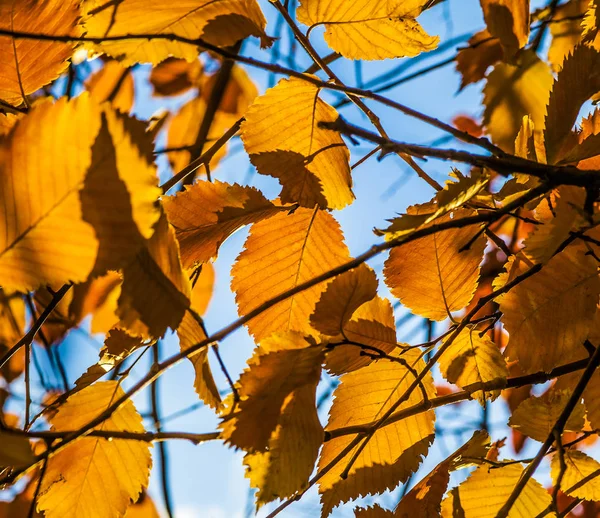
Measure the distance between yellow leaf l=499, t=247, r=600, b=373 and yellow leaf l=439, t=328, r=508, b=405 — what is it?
0.04 m

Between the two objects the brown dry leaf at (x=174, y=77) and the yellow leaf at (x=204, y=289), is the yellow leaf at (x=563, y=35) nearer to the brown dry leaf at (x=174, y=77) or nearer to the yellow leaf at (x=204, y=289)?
the yellow leaf at (x=204, y=289)

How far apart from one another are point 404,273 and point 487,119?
1.71ft

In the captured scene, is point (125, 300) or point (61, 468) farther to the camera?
point (61, 468)

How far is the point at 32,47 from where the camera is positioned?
1.64ft

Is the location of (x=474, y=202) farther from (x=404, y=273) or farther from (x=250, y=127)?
(x=250, y=127)

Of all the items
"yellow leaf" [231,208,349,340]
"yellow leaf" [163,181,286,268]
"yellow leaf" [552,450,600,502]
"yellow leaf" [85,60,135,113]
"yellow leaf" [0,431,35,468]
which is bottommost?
"yellow leaf" [552,450,600,502]

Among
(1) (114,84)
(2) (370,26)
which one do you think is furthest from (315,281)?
(1) (114,84)

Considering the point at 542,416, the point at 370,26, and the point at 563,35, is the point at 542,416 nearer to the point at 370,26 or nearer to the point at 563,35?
the point at 370,26

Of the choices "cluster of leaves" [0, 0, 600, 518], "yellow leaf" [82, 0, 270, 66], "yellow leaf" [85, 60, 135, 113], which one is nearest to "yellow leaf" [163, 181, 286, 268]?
"cluster of leaves" [0, 0, 600, 518]

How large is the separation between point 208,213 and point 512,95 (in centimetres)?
64

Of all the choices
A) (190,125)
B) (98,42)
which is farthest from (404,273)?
(190,125)

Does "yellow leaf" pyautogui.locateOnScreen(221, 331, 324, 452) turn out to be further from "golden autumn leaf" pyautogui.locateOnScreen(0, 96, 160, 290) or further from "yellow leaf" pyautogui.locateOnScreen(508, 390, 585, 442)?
"yellow leaf" pyautogui.locateOnScreen(508, 390, 585, 442)

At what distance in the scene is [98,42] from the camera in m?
0.46

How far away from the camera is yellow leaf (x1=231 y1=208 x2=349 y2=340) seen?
54 centimetres
